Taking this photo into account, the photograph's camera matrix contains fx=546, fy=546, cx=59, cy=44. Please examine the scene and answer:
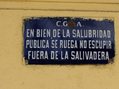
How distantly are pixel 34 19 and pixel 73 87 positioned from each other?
847mm

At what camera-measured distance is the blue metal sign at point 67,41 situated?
19.2 ft

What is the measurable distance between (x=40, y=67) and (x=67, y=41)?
0.41 m

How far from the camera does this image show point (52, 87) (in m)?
5.83

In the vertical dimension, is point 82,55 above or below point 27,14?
below

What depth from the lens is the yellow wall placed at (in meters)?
5.82

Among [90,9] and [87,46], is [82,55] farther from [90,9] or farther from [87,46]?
[90,9]

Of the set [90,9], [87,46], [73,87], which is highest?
[90,9]

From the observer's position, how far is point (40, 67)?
230 inches

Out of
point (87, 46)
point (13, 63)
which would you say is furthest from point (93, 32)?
point (13, 63)

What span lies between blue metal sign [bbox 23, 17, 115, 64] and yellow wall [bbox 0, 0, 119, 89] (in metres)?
0.06

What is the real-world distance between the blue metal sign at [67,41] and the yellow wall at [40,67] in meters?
0.06

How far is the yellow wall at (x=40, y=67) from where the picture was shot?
5.82 m

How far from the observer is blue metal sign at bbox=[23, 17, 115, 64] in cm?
587

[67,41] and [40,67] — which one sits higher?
[67,41]
